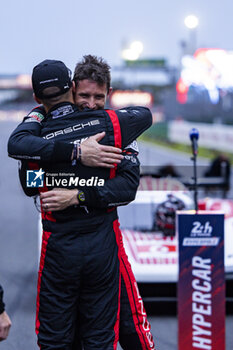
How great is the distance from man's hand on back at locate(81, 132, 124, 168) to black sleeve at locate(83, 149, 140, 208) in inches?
2.9

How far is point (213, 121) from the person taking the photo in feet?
112

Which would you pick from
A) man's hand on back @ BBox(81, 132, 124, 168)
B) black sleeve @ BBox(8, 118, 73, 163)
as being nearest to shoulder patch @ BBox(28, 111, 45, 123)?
black sleeve @ BBox(8, 118, 73, 163)

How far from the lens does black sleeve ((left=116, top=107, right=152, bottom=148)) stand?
8.76 feet

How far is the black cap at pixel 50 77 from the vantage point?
2.55 meters

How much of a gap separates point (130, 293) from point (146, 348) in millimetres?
274

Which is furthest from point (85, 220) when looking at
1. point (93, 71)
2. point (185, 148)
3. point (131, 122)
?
point (185, 148)

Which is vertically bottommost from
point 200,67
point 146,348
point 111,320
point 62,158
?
point 146,348

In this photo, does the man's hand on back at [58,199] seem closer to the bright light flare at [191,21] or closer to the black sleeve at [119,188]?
the black sleeve at [119,188]

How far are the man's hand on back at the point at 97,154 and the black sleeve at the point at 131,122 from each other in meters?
0.10

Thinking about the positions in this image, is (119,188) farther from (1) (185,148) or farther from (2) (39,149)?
(1) (185,148)

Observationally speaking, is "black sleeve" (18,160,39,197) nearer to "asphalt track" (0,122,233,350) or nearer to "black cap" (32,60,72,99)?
"black cap" (32,60,72,99)

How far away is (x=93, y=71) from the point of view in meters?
2.85

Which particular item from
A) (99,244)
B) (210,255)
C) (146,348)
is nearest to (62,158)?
(99,244)

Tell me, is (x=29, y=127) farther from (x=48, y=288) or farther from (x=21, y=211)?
(x=21, y=211)
